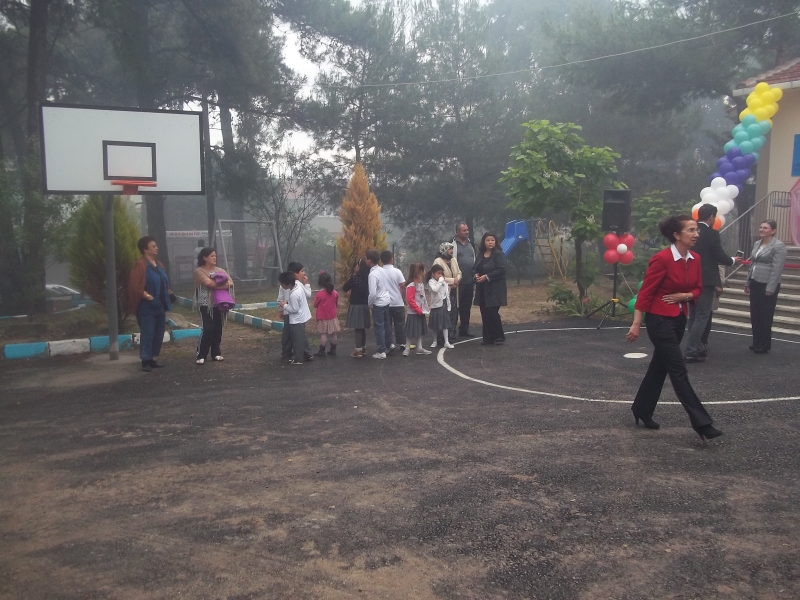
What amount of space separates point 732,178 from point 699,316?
831cm

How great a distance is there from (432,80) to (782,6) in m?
10.8

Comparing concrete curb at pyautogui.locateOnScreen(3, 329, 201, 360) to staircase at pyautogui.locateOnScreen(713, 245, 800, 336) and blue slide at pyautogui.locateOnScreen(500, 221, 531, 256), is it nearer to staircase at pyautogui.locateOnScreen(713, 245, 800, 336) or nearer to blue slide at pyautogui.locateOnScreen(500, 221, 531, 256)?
staircase at pyautogui.locateOnScreen(713, 245, 800, 336)

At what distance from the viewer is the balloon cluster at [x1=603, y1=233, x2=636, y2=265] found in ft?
45.5

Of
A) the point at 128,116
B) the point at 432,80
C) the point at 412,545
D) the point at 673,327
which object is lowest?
the point at 412,545

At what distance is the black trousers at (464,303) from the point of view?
12.4 m

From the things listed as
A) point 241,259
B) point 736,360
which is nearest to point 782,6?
point 736,360

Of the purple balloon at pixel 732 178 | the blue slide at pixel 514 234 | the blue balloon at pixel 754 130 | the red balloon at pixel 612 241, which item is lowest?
the red balloon at pixel 612 241

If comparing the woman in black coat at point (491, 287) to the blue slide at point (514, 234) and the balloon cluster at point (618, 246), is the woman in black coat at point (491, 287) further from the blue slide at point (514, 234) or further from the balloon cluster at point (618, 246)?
the blue slide at point (514, 234)

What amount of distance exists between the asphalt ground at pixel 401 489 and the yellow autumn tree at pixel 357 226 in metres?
7.60

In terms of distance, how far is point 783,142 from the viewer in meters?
17.5

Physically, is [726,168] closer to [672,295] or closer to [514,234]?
[514,234]

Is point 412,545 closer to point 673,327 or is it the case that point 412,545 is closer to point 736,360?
point 673,327

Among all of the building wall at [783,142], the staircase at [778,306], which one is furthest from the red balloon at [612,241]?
the building wall at [783,142]

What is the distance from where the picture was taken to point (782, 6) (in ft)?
65.2
